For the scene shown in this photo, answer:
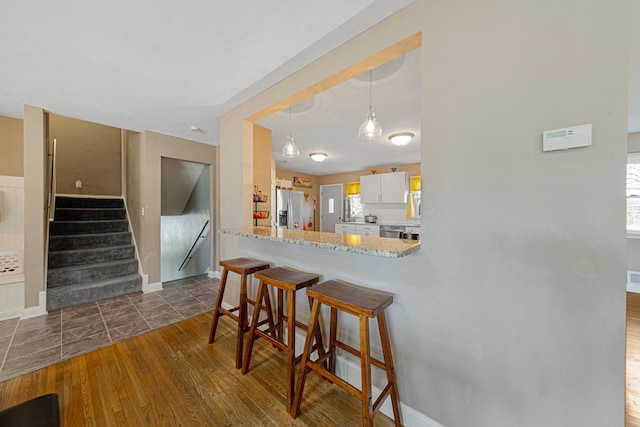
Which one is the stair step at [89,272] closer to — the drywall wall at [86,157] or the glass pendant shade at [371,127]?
the drywall wall at [86,157]

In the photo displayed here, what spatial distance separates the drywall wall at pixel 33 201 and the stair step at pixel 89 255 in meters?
0.67

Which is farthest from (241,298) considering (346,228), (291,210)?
(346,228)

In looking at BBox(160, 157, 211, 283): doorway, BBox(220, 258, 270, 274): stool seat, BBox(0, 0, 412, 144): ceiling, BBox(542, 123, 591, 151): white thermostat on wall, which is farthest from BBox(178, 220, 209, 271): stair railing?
BBox(542, 123, 591, 151): white thermostat on wall

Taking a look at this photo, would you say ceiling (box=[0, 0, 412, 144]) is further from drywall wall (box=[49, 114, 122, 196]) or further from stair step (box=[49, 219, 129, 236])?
drywall wall (box=[49, 114, 122, 196])

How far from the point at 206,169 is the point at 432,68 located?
3.94 metres

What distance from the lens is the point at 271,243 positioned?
2.13 metres

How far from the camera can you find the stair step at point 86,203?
395 centimetres

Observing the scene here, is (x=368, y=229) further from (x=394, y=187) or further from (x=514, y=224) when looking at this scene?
(x=514, y=224)

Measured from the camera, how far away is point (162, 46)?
5.22 feet

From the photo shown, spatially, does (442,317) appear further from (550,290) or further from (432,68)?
(432,68)

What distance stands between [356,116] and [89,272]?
4133 mm

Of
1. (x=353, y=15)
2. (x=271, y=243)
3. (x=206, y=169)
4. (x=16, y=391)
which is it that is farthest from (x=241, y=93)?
(x=16, y=391)

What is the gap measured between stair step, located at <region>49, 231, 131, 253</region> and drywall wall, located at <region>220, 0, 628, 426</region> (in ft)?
14.4

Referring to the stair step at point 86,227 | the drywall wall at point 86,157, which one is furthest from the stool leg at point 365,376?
the drywall wall at point 86,157
